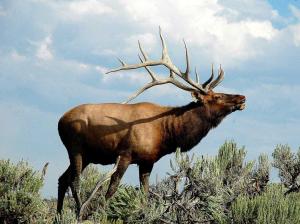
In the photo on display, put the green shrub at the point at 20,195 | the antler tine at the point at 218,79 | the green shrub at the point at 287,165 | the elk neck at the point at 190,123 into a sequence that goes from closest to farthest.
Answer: the green shrub at the point at 20,195 < the elk neck at the point at 190,123 < the antler tine at the point at 218,79 < the green shrub at the point at 287,165

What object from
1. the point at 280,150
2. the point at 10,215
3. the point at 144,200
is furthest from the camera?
the point at 280,150

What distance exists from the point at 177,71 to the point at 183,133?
1.22 m

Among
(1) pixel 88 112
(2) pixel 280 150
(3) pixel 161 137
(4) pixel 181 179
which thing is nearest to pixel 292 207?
(4) pixel 181 179

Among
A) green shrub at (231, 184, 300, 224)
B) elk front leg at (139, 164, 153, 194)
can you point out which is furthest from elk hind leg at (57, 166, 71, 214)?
green shrub at (231, 184, 300, 224)

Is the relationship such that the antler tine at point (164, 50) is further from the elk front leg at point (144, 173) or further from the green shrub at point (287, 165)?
the green shrub at point (287, 165)

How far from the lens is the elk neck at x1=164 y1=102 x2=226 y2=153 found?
1095 cm

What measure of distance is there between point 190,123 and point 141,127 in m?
1.02

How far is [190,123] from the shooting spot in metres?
11.1

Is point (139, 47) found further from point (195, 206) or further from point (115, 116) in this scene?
point (195, 206)

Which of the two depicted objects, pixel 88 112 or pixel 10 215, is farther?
pixel 88 112

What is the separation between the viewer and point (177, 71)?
1143 centimetres

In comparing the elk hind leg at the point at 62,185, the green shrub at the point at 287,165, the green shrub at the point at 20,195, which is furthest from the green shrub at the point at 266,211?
the green shrub at the point at 287,165

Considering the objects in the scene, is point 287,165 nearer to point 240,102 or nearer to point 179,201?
point 240,102

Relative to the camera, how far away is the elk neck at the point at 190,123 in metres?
10.9
